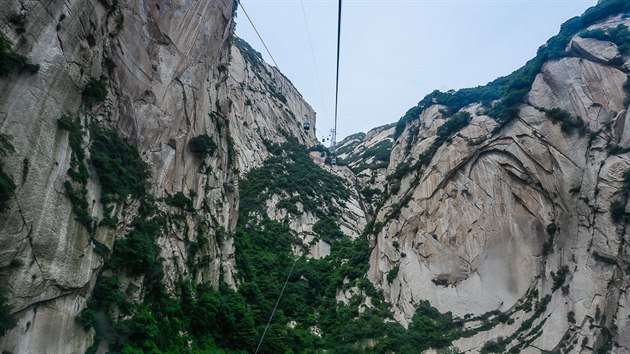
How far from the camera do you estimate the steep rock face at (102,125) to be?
1178 cm

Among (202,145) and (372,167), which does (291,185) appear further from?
A: (202,145)

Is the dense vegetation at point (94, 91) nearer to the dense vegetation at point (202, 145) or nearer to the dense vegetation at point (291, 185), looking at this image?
the dense vegetation at point (202, 145)

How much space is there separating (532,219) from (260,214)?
23404mm

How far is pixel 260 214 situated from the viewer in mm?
39219

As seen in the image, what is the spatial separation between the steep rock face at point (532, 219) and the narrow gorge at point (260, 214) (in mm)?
113

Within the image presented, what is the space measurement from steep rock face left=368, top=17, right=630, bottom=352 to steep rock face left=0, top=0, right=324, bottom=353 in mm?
14079

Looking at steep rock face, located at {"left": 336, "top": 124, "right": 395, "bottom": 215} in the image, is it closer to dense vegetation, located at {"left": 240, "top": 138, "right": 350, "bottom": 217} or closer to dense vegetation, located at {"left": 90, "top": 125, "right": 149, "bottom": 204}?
dense vegetation, located at {"left": 240, "top": 138, "right": 350, "bottom": 217}

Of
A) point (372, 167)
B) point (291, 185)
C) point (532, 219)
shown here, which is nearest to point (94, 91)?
point (532, 219)

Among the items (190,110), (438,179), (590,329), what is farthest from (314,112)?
(590,329)

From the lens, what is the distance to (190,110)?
2281 centimetres

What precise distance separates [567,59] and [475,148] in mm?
8539

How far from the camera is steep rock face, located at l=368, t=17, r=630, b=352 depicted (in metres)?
21.7

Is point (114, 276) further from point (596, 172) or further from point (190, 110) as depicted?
point (596, 172)

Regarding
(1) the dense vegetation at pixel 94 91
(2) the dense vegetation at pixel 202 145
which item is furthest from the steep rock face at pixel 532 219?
(1) the dense vegetation at pixel 94 91
